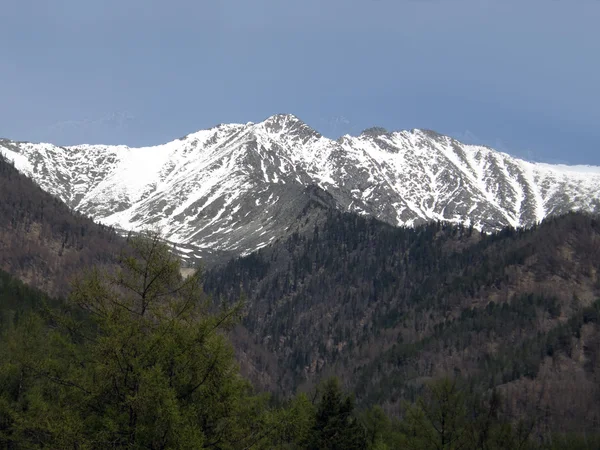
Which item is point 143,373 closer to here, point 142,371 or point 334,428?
Result: point 142,371

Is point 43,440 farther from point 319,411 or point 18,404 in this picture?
point 319,411

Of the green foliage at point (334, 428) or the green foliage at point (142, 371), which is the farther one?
the green foliage at point (334, 428)

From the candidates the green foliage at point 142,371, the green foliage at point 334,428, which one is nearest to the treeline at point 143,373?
the green foliage at point 142,371

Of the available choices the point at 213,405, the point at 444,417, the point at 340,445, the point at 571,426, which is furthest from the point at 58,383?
the point at 571,426

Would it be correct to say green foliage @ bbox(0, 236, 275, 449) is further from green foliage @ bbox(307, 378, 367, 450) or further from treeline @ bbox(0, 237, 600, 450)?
green foliage @ bbox(307, 378, 367, 450)

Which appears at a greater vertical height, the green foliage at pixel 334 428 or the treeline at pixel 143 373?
the treeline at pixel 143 373

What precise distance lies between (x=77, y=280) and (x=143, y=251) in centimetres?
249

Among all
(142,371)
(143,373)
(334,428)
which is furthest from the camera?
(334,428)

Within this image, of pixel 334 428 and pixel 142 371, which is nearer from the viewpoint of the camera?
pixel 142 371

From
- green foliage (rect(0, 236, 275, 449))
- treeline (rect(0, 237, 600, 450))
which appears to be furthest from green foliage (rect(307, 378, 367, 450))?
green foliage (rect(0, 236, 275, 449))

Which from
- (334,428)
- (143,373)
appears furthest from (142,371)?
Answer: (334,428)

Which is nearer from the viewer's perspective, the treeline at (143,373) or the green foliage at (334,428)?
the treeline at (143,373)

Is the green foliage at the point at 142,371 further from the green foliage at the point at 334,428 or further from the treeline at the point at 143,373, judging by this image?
the green foliage at the point at 334,428

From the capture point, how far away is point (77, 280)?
920 inches
